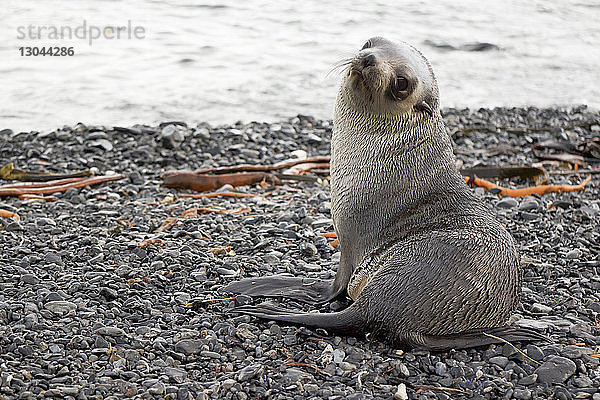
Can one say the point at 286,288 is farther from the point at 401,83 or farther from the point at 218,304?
the point at 401,83

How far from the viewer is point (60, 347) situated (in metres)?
3.70

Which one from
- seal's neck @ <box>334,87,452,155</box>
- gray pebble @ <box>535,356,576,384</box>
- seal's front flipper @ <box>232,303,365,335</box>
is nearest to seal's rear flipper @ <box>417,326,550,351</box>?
gray pebble @ <box>535,356,576,384</box>

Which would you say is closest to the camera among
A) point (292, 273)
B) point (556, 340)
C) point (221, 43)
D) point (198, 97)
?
point (556, 340)

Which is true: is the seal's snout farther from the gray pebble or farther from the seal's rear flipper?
the gray pebble

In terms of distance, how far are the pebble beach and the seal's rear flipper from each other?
0.15 feet

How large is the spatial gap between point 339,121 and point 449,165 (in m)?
0.66

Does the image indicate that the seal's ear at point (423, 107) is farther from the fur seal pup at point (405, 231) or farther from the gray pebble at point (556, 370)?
the gray pebble at point (556, 370)

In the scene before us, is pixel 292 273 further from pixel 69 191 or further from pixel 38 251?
pixel 69 191

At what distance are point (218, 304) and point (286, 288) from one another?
0.40 meters

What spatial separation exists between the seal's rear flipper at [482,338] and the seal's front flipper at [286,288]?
71cm

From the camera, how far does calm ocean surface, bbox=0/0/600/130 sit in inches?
444

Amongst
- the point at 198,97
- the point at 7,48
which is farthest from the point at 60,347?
the point at 7,48

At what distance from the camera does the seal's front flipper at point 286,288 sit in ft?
14.1

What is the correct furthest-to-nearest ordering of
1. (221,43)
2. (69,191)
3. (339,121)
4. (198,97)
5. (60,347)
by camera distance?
(221,43) < (198,97) < (69,191) < (339,121) < (60,347)
